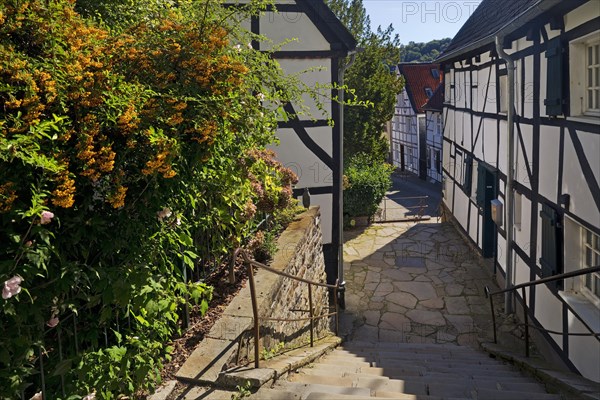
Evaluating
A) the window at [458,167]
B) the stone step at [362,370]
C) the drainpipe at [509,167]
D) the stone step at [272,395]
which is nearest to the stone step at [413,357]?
the stone step at [362,370]

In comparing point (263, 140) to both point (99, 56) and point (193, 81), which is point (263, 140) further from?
point (99, 56)

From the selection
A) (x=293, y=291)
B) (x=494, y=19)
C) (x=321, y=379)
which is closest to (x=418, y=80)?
(x=494, y=19)

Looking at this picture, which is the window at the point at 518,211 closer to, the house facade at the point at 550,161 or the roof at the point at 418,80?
the house facade at the point at 550,161

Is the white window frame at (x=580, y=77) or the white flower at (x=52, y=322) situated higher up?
the white window frame at (x=580, y=77)

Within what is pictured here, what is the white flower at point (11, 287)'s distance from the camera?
2.23 meters

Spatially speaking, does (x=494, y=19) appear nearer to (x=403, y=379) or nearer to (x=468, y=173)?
(x=468, y=173)

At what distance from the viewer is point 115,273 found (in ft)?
9.16

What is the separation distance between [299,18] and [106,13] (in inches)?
208

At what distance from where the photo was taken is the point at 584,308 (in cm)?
600

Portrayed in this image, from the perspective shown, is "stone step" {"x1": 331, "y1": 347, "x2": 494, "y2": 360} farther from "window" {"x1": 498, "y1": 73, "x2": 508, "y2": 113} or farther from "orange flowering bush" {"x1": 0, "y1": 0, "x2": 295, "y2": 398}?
"window" {"x1": 498, "y1": 73, "x2": 508, "y2": 113}

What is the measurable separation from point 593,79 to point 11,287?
632cm

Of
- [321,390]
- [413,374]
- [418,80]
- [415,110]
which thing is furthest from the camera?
[418,80]

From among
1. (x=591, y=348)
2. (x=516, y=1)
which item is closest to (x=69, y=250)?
(x=591, y=348)

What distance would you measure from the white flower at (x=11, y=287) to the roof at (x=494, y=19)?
5.86 m
